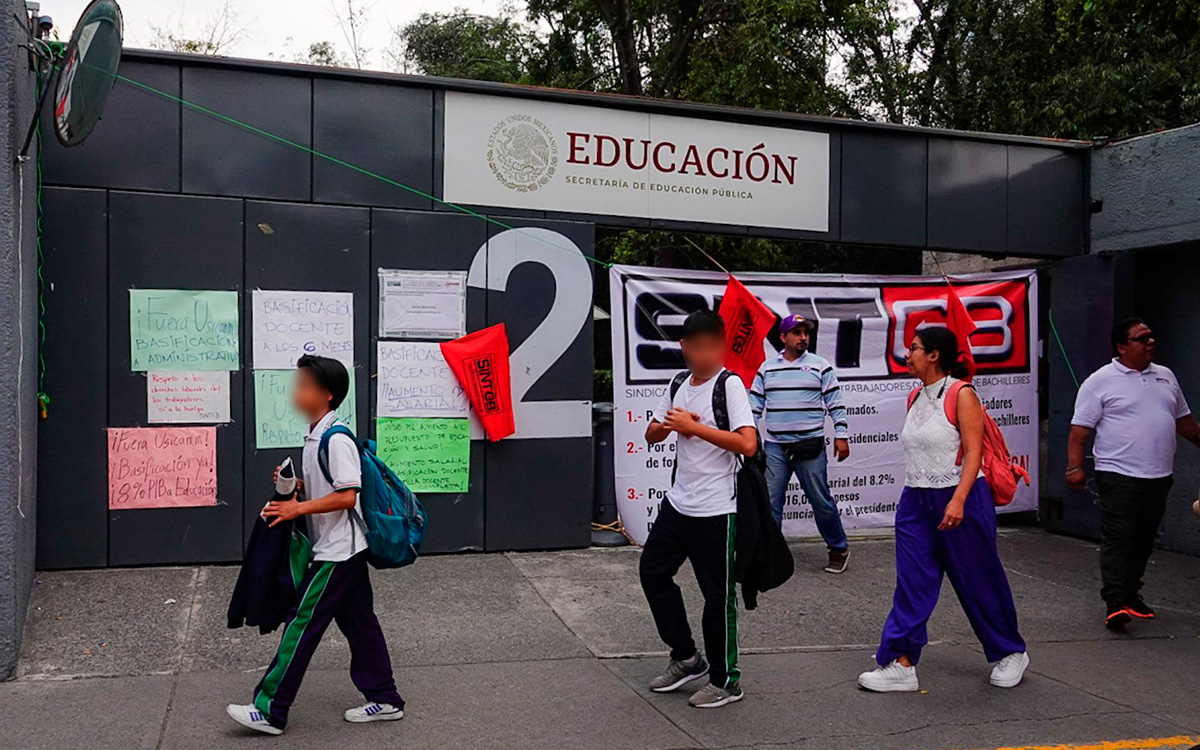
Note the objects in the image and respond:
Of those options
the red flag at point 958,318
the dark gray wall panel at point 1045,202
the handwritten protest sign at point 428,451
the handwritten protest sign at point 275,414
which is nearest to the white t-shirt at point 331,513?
the handwritten protest sign at point 275,414

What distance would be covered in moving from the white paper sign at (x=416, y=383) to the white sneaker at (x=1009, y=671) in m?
4.07

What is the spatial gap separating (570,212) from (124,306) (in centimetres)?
322

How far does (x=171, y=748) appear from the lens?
432 centimetres

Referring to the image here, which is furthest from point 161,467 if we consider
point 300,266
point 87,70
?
point 87,70

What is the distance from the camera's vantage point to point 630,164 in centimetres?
840

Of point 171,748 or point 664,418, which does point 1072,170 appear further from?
point 171,748

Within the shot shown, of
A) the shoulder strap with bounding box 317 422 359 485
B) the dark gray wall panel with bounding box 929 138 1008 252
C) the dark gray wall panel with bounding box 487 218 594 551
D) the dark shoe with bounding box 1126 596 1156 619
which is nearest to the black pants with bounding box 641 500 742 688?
the shoulder strap with bounding box 317 422 359 485

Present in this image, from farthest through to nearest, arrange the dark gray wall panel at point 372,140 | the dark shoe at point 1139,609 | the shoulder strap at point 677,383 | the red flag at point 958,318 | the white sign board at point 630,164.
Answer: the red flag at point 958,318
the white sign board at point 630,164
the dark gray wall panel at point 372,140
the dark shoe at point 1139,609
the shoulder strap at point 677,383

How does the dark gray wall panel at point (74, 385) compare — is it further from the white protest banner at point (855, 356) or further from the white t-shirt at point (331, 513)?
the white protest banner at point (855, 356)

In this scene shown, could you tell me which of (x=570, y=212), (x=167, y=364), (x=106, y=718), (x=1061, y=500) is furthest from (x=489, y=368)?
(x=1061, y=500)

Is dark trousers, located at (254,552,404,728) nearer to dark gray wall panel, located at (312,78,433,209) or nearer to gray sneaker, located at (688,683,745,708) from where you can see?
gray sneaker, located at (688,683,745,708)

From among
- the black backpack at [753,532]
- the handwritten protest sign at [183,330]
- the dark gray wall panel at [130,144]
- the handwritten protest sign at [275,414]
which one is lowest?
the black backpack at [753,532]

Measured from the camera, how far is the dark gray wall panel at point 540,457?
26.3 ft

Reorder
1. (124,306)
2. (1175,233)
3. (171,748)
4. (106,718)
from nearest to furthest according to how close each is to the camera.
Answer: (171,748), (106,718), (124,306), (1175,233)
